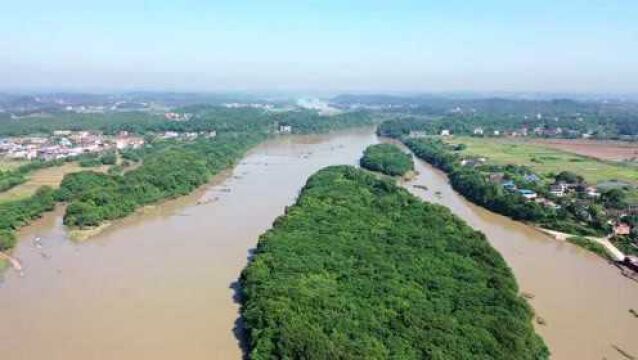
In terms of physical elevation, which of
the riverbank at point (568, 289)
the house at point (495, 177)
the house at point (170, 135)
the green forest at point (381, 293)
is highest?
the green forest at point (381, 293)

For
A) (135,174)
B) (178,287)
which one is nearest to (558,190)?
(178,287)

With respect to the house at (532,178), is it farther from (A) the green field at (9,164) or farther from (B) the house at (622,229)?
(A) the green field at (9,164)

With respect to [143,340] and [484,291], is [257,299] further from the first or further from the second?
[484,291]

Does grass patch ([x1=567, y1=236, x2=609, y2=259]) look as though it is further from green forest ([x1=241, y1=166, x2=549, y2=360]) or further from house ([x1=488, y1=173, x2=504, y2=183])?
house ([x1=488, y1=173, x2=504, y2=183])

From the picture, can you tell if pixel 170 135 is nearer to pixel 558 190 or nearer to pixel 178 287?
pixel 558 190

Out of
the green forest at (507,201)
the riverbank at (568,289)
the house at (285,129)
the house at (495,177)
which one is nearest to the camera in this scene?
the riverbank at (568,289)

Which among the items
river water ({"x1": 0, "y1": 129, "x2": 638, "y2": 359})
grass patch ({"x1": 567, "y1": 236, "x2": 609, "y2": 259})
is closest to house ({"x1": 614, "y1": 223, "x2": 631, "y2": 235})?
grass patch ({"x1": 567, "y1": 236, "x2": 609, "y2": 259})

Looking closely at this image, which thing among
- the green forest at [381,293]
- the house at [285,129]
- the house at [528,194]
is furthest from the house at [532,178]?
the house at [285,129]
